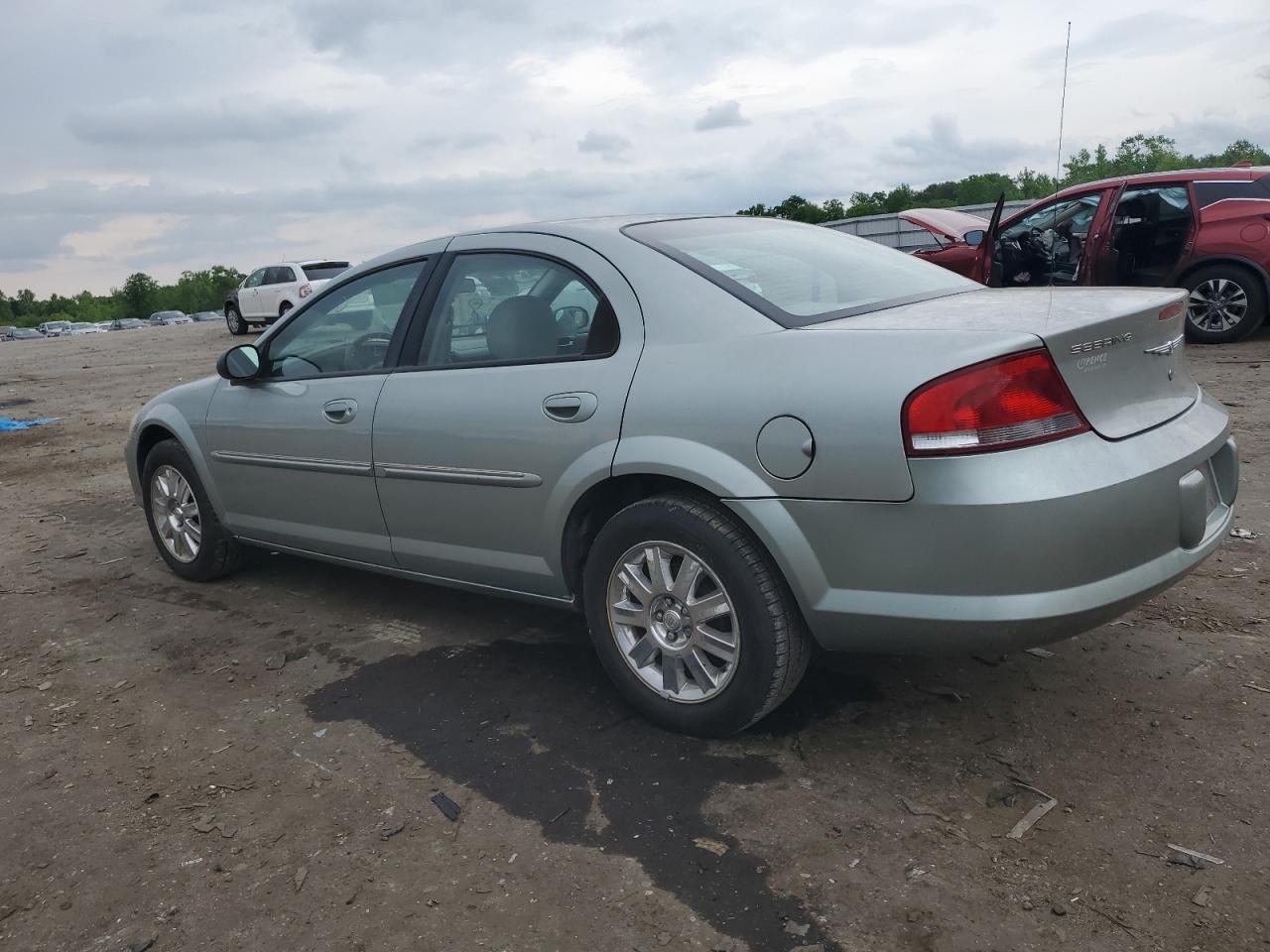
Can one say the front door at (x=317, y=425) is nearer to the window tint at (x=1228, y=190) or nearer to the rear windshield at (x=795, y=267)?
the rear windshield at (x=795, y=267)

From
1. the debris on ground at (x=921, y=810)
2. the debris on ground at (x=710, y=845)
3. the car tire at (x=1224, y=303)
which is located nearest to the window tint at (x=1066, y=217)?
the car tire at (x=1224, y=303)

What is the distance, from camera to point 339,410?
4188mm

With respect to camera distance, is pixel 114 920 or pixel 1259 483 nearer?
pixel 114 920

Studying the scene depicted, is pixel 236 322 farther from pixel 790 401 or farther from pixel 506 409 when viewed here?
pixel 790 401

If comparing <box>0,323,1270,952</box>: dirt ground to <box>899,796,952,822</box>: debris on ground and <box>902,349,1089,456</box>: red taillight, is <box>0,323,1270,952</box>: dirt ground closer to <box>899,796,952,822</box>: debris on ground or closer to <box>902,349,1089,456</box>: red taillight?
<box>899,796,952,822</box>: debris on ground

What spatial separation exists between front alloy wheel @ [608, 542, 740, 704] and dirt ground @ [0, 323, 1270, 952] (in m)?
0.21

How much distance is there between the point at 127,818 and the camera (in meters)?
3.06

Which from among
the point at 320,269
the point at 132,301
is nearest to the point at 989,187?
the point at 320,269

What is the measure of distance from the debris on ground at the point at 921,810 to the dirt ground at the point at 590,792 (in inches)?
0.8

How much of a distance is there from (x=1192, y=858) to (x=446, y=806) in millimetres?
1912

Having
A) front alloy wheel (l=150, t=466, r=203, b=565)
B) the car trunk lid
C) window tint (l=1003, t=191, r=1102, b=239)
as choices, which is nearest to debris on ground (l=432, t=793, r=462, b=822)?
the car trunk lid

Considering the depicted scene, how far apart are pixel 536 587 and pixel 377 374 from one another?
3.69 ft

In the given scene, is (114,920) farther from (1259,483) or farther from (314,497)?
(1259,483)

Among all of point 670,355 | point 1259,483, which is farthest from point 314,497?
point 1259,483
